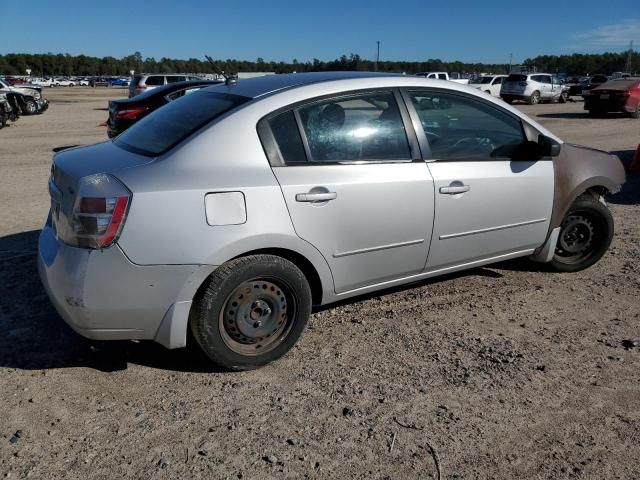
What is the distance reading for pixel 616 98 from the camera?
2223cm

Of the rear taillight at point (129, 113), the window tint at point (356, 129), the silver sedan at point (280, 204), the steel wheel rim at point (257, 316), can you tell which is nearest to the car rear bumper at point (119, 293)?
the silver sedan at point (280, 204)

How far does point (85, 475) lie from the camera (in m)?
2.61

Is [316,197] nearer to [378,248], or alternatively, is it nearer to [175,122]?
[378,248]

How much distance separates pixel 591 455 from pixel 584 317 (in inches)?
66.9

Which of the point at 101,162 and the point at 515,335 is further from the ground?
the point at 101,162

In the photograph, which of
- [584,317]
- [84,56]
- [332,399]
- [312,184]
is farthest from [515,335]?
[84,56]

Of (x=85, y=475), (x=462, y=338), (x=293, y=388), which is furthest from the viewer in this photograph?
(x=462, y=338)

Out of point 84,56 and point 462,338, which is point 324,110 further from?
point 84,56

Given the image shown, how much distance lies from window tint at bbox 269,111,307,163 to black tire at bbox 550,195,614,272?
2.65 meters

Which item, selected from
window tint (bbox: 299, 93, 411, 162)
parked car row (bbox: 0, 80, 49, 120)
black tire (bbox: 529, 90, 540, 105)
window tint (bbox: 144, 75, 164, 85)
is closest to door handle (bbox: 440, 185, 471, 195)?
window tint (bbox: 299, 93, 411, 162)

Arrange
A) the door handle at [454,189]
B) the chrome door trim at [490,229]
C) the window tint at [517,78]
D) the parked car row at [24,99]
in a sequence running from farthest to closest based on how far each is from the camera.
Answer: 1. the window tint at [517,78]
2. the parked car row at [24,99]
3. the chrome door trim at [490,229]
4. the door handle at [454,189]

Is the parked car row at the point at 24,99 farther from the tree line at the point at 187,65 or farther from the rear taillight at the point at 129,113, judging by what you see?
the tree line at the point at 187,65

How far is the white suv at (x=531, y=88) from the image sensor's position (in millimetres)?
30688

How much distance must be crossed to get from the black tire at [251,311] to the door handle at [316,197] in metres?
0.38
